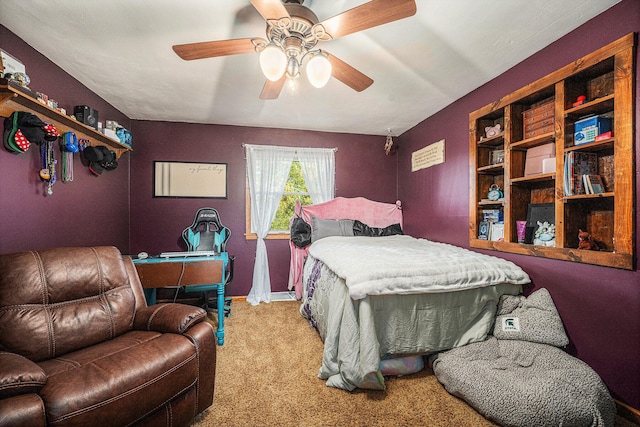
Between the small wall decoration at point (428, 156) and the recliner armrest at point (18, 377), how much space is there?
12.0 ft

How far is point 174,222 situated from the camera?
152 inches

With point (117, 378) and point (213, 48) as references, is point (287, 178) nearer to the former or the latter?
point (213, 48)

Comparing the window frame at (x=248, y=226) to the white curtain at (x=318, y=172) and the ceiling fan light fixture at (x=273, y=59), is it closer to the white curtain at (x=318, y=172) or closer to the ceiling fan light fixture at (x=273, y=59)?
the white curtain at (x=318, y=172)

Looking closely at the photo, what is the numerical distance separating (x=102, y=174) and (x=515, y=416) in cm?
403

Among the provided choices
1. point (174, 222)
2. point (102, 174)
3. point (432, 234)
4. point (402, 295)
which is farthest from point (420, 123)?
point (102, 174)

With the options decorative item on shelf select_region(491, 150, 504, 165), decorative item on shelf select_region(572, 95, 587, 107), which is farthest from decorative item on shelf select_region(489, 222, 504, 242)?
decorative item on shelf select_region(572, 95, 587, 107)

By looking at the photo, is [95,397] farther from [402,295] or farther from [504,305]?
[504,305]

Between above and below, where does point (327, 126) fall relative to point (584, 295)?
above

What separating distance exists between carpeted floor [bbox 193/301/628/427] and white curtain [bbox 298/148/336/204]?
218 cm

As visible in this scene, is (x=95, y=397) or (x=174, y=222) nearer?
(x=95, y=397)

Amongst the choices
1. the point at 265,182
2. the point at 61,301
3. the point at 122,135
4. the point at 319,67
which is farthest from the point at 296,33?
the point at 122,135

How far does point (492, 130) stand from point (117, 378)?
327cm

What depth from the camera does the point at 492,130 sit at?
2732 mm

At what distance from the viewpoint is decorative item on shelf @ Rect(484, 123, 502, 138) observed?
2.67 metres
